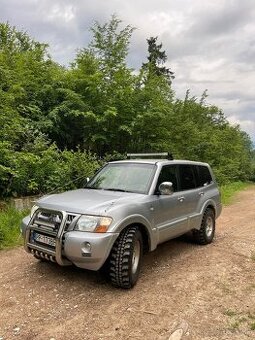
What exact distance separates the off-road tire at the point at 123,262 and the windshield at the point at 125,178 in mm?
996

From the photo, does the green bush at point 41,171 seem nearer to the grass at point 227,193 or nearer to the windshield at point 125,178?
the windshield at point 125,178

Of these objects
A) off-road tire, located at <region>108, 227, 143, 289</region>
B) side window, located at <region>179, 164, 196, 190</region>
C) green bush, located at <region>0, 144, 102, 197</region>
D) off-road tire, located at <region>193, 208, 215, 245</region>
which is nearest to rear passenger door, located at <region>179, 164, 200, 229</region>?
side window, located at <region>179, 164, 196, 190</region>

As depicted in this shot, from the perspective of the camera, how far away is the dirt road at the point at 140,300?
3967 millimetres

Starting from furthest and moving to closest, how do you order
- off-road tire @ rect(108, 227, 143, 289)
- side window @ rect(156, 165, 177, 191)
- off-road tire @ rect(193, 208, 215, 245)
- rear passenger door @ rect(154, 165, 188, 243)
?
off-road tire @ rect(193, 208, 215, 245) → side window @ rect(156, 165, 177, 191) → rear passenger door @ rect(154, 165, 188, 243) → off-road tire @ rect(108, 227, 143, 289)

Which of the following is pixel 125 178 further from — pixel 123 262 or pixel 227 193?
pixel 227 193

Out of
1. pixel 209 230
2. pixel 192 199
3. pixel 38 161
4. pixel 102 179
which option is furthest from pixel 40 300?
pixel 38 161

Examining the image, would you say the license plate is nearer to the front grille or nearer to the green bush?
the front grille

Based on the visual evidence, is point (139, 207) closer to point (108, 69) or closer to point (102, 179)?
point (102, 179)

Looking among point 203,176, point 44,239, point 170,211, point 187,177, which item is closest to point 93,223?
point 44,239

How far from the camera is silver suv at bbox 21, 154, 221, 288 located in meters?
4.73

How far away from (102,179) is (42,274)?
1.85m

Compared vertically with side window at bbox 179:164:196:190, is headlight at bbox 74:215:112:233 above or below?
below

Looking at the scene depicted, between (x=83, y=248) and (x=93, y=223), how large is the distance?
0.34 meters

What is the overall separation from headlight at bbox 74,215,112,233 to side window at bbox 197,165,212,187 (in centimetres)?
320
